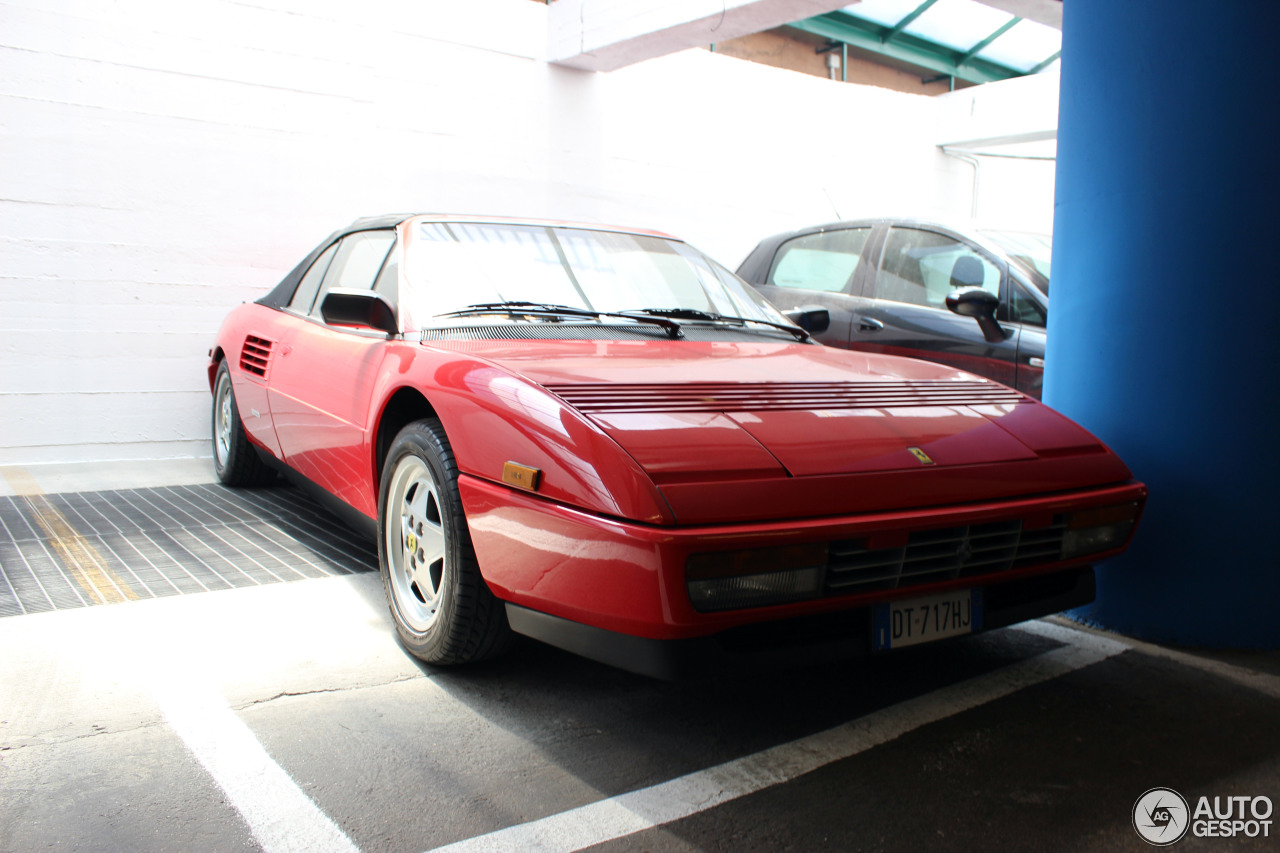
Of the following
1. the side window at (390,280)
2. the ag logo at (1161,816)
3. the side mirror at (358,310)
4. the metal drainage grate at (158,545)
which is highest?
the side window at (390,280)

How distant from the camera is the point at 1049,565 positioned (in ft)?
7.43

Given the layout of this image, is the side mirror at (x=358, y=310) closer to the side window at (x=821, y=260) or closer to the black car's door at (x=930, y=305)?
the black car's door at (x=930, y=305)

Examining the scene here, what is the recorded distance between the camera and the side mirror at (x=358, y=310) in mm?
2797

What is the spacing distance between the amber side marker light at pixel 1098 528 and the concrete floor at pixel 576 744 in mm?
443

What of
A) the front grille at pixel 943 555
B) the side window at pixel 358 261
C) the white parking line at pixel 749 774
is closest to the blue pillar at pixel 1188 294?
the white parking line at pixel 749 774

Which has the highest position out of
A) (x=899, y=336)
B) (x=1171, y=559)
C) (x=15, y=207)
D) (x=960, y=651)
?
(x=15, y=207)

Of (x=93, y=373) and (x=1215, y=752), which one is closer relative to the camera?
(x=1215, y=752)

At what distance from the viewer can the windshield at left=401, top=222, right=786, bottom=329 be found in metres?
2.95

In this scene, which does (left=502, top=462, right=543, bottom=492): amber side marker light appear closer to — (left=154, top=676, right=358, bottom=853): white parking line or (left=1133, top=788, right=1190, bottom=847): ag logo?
(left=154, top=676, right=358, bottom=853): white parking line

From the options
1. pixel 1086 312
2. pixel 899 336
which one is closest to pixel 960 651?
pixel 1086 312

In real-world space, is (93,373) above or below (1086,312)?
below

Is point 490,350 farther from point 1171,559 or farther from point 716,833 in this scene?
point 1171,559

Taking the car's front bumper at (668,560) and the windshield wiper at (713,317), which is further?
the windshield wiper at (713,317)

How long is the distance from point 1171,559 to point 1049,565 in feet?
2.98
